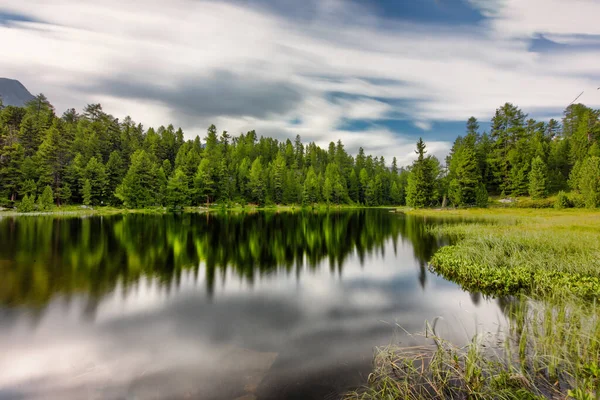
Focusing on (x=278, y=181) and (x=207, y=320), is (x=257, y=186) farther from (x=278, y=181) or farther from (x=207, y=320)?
(x=207, y=320)

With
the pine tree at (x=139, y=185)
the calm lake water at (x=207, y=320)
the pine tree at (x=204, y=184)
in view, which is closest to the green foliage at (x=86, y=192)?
the pine tree at (x=139, y=185)

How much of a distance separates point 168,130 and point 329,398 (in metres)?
114

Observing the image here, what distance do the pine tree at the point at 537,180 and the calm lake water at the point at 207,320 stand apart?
2065 inches

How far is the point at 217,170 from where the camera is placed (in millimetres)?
82688

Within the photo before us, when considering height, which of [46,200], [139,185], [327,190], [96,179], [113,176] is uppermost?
[113,176]

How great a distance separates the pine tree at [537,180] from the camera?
55.4m

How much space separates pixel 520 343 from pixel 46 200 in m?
72.5

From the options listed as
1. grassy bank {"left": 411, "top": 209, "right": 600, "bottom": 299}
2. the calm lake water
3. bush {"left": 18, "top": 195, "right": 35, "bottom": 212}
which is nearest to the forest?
bush {"left": 18, "top": 195, "right": 35, "bottom": 212}

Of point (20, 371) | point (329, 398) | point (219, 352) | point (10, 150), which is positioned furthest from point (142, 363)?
point (10, 150)

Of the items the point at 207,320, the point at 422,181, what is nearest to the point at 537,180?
the point at 422,181

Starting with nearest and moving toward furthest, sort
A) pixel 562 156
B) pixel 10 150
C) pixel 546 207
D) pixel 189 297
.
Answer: pixel 189 297, pixel 546 207, pixel 10 150, pixel 562 156

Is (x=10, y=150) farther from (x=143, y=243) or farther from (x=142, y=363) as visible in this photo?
(x=142, y=363)

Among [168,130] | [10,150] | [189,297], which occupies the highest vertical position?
[168,130]

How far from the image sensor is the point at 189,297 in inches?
476
